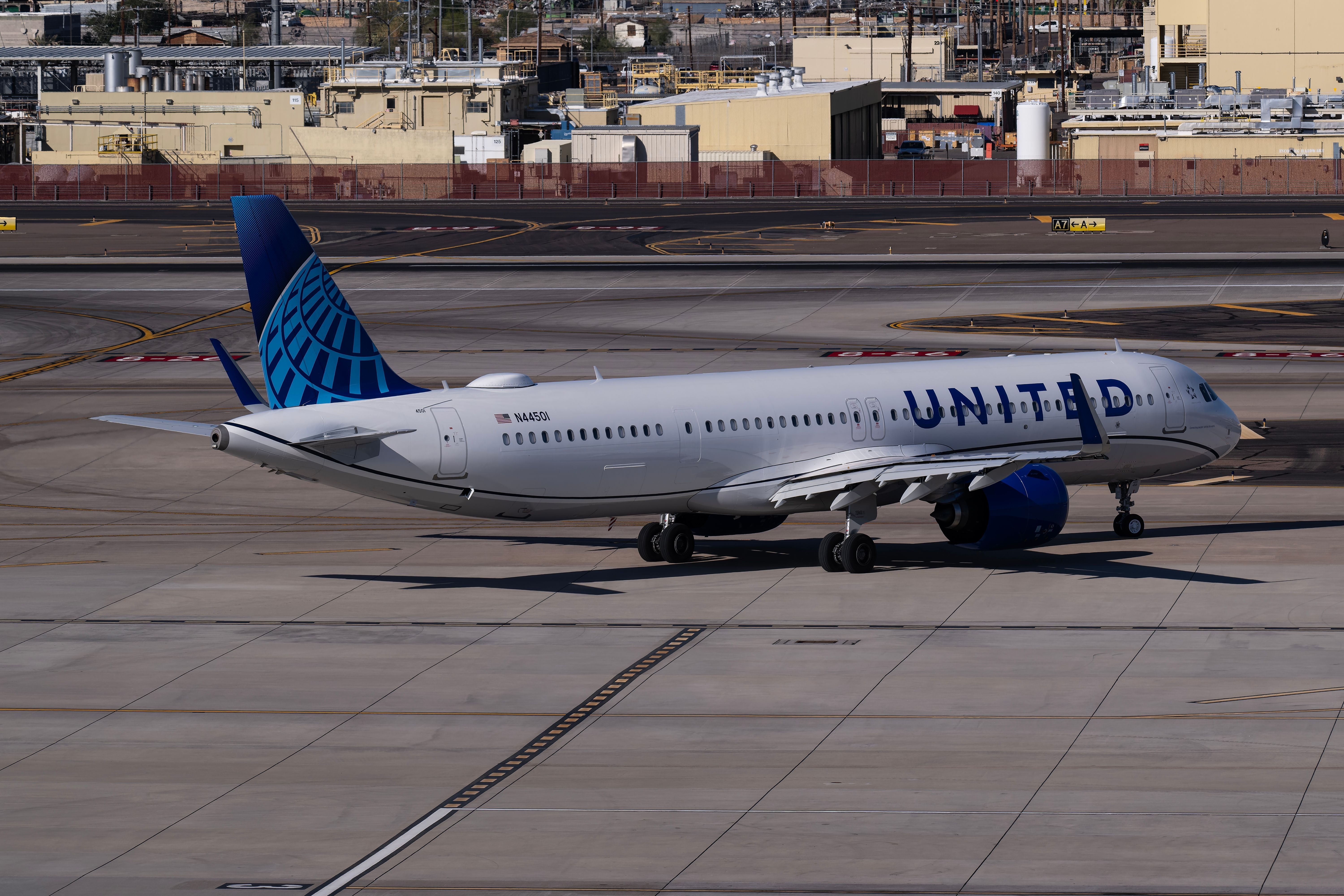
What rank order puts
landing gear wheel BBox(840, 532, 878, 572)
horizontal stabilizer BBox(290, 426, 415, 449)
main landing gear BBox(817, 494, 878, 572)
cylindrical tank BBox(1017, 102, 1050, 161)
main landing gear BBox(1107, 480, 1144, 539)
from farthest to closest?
cylindrical tank BBox(1017, 102, 1050, 161)
main landing gear BBox(1107, 480, 1144, 539)
landing gear wheel BBox(840, 532, 878, 572)
main landing gear BBox(817, 494, 878, 572)
horizontal stabilizer BBox(290, 426, 415, 449)

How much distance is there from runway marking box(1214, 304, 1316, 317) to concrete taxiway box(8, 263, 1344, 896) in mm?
27515

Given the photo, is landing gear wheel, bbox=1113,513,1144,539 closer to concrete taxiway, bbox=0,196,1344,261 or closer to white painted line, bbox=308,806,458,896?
white painted line, bbox=308,806,458,896

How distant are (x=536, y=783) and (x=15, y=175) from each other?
164m

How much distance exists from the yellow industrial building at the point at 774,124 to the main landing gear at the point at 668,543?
138672 millimetres

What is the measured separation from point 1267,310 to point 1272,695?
6354 centimetres

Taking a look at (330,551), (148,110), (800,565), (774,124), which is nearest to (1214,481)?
(800,565)

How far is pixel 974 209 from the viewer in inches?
5984

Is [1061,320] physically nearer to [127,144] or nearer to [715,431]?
[715,431]

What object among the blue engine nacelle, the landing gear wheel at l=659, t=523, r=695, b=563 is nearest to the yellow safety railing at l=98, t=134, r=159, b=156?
the landing gear wheel at l=659, t=523, r=695, b=563

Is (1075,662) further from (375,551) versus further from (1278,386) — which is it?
(1278,386)

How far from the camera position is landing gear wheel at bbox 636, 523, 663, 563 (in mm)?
43781

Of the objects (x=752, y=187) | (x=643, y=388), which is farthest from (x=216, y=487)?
(x=752, y=187)

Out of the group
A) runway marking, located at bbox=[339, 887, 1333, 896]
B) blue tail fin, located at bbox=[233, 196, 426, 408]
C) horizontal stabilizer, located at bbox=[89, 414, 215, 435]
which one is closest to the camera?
runway marking, located at bbox=[339, 887, 1333, 896]

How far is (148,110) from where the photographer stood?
196 m
